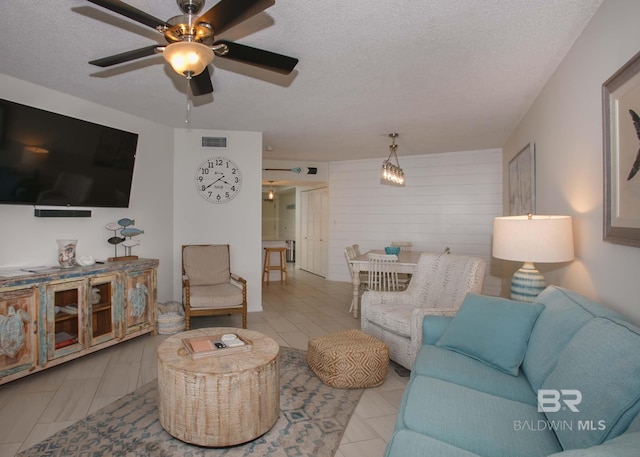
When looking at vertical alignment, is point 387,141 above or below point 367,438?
above

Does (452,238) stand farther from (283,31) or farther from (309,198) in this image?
(283,31)

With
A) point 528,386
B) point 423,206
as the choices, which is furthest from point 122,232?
point 423,206

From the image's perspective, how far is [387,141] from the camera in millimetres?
5512

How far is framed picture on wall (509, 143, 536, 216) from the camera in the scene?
3629mm

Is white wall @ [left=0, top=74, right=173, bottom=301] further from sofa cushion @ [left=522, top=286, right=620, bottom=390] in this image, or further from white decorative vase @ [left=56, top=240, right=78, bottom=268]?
sofa cushion @ [left=522, top=286, right=620, bottom=390]

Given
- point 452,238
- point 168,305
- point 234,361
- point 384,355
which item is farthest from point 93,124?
point 452,238

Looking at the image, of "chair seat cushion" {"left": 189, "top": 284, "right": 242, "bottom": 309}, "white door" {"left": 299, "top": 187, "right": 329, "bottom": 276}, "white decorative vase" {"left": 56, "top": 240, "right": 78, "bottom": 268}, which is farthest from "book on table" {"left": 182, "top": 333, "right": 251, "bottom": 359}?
"white door" {"left": 299, "top": 187, "right": 329, "bottom": 276}

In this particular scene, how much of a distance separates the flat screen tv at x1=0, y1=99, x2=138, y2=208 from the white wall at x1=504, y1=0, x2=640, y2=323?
401cm

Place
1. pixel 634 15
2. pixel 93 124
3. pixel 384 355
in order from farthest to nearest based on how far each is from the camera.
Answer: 1. pixel 93 124
2. pixel 384 355
3. pixel 634 15

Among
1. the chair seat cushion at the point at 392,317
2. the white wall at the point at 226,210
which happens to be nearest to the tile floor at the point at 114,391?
the chair seat cushion at the point at 392,317

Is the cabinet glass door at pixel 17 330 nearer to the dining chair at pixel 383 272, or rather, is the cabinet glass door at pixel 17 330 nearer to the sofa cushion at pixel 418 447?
the sofa cushion at pixel 418 447

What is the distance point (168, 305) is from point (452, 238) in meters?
4.69

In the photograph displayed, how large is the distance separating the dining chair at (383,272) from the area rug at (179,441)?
1.96 metres

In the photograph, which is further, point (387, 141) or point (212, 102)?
point (387, 141)
